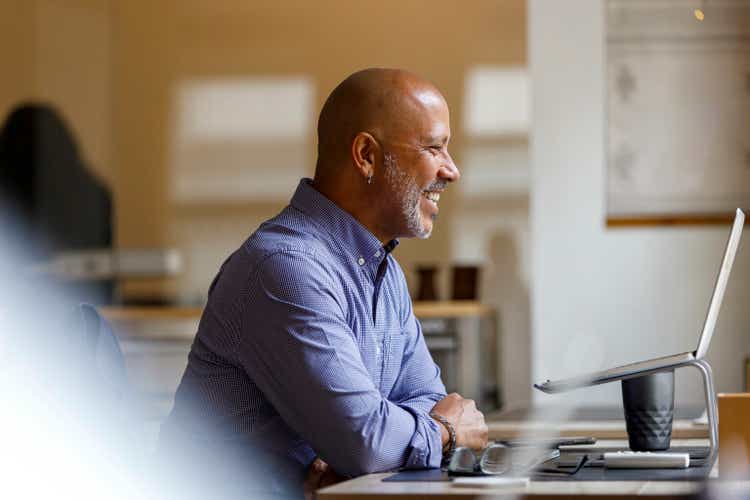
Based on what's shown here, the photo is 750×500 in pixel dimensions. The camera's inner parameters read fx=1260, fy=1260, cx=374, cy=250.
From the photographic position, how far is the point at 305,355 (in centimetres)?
170

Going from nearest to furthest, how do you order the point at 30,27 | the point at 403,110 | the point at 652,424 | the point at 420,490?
the point at 420,490 → the point at 652,424 → the point at 403,110 → the point at 30,27

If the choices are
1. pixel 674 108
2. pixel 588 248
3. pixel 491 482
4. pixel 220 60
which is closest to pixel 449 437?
pixel 491 482

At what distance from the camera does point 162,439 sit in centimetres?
186

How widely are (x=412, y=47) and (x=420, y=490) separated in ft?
13.6

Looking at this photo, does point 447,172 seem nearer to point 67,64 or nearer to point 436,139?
point 436,139

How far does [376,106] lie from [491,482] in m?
0.76

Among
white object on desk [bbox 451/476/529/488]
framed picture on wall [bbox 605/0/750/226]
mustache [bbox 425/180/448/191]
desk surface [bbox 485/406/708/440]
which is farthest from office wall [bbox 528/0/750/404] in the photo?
white object on desk [bbox 451/476/529/488]

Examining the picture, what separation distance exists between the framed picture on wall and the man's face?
9.34 ft

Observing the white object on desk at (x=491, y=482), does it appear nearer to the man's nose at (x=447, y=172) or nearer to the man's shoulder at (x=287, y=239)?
the man's shoulder at (x=287, y=239)

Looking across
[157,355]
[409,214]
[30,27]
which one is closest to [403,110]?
[409,214]

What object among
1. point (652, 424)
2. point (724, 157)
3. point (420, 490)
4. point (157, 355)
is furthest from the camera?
point (157, 355)

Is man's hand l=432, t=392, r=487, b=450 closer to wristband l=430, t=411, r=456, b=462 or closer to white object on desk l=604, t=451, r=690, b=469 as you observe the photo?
wristband l=430, t=411, r=456, b=462

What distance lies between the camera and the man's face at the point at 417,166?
1969mm

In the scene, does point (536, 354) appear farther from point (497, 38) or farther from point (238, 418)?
point (238, 418)
